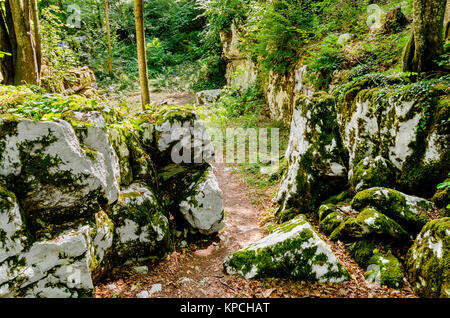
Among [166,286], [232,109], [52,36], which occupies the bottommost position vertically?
[166,286]

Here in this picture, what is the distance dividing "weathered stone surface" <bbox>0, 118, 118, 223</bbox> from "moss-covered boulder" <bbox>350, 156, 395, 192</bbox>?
489 cm

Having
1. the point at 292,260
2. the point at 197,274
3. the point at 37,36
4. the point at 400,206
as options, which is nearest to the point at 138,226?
the point at 197,274

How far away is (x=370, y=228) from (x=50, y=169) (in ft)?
16.5

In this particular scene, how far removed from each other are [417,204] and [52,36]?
1387cm

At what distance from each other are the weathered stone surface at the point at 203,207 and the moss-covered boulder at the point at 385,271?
3.14 metres

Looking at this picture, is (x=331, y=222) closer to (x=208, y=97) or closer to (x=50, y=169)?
(x=50, y=169)

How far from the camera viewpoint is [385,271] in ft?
11.7

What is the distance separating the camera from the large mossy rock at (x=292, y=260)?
3699 millimetres

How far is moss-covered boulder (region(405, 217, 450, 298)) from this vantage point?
9.70 feet

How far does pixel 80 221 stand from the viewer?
369 cm

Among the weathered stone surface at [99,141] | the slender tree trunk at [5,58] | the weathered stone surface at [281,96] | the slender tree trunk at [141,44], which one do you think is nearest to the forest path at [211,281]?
the weathered stone surface at [99,141]

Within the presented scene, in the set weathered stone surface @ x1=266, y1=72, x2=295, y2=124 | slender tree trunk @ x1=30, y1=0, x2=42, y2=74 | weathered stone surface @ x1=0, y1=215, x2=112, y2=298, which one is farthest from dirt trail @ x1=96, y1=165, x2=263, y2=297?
weathered stone surface @ x1=266, y1=72, x2=295, y2=124
